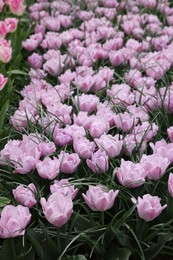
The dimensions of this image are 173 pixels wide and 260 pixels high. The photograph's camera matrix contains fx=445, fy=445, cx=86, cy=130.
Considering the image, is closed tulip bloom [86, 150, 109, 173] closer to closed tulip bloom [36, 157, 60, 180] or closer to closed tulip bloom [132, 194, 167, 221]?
closed tulip bloom [36, 157, 60, 180]

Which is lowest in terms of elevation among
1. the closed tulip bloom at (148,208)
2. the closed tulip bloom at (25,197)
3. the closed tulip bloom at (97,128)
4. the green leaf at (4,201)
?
the green leaf at (4,201)

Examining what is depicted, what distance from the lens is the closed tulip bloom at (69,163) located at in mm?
1698

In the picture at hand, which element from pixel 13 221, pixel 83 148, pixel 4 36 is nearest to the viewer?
pixel 13 221

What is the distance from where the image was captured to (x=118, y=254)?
1.55 metres

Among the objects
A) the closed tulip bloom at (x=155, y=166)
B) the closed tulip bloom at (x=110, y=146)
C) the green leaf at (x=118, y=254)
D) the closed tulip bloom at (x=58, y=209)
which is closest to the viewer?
the closed tulip bloom at (x=58, y=209)

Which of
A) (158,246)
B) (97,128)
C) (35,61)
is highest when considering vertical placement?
(97,128)

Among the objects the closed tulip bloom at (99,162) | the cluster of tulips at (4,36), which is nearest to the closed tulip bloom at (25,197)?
the closed tulip bloom at (99,162)

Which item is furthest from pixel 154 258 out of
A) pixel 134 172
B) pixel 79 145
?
pixel 79 145

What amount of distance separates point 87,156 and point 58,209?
0.40 metres

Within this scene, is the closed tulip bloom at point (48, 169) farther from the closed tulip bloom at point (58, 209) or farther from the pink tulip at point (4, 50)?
the pink tulip at point (4, 50)

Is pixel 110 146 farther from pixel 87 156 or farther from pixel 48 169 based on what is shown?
pixel 48 169

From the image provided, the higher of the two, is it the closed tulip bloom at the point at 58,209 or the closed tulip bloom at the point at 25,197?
the closed tulip bloom at the point at 58,209

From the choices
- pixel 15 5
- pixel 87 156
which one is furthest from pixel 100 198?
pixel 15 5

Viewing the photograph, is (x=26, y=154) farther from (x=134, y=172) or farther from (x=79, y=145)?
(x=134, y=172)
